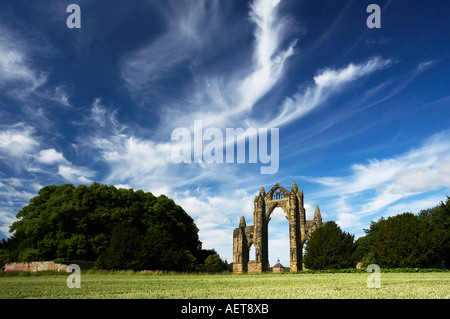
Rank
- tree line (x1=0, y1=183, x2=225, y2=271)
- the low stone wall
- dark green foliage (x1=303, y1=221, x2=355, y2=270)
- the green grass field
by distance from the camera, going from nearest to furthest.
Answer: the green grass field < the low stone wall < tree line (x1=0, y1=183, x2=225, y2=271) < dark green foliage (x1=303, y1=221, x2=355, y2=270)

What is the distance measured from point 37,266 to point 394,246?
37.9 meters

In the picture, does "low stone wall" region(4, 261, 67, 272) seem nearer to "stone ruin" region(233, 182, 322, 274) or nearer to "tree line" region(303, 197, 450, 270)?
"tree line" region(303, 197, 450, 270)

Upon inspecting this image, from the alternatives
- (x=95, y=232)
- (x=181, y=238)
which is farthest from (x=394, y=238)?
(x=95, y=232)

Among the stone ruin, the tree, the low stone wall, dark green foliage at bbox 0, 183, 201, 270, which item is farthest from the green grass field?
the stone ruin

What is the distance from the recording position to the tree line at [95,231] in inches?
1176

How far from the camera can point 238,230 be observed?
6284cm

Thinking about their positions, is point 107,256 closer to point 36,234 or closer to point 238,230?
point 36,234

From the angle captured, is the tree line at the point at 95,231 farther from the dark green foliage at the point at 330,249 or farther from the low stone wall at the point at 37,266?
the dark green foliage at the point at 330,249

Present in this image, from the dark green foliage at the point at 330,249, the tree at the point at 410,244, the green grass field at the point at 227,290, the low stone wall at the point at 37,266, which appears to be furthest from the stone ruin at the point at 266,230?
the green grass field at the point at 227,290

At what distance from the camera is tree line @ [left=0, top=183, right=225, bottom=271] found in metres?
29.9

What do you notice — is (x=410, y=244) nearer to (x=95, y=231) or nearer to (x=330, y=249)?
(x=330, y=249)

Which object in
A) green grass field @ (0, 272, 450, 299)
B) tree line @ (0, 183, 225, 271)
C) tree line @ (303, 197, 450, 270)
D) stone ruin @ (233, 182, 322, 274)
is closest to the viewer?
green grass field @ (0, 272, 450, 299)
